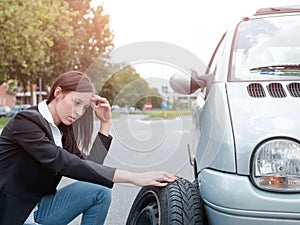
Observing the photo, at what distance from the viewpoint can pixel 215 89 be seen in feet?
7.90

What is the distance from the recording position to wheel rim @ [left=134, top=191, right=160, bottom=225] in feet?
7.17

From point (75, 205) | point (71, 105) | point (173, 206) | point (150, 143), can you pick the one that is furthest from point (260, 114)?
point (75, 205)

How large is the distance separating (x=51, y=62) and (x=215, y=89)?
27.8m

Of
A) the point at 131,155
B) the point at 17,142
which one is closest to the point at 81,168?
the point at 17,142

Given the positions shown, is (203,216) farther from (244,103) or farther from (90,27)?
(90,27)

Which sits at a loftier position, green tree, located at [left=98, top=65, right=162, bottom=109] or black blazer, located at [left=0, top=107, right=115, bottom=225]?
green tree, located at [left=98, top=65, right=162, bottom=109]

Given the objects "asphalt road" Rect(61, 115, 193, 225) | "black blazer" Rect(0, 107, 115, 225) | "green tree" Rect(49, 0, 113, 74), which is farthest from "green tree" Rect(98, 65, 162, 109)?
"green tree" Rect(49, 0, 113, 74)

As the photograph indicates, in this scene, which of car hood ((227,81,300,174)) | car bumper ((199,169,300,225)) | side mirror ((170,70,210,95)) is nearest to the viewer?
car bumper ((199,169,300,225))

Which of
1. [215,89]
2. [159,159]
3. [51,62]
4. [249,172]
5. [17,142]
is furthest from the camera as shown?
[51,62]

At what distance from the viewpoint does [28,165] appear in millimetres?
2273

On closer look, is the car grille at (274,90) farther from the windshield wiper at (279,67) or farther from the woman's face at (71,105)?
the woman's face at (71,105)

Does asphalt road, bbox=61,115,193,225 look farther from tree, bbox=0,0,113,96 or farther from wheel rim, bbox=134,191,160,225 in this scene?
tree, bbox=0,0,113,96

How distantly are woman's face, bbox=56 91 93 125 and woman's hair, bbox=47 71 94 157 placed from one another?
3 centimetres

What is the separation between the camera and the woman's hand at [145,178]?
87.6 inches
